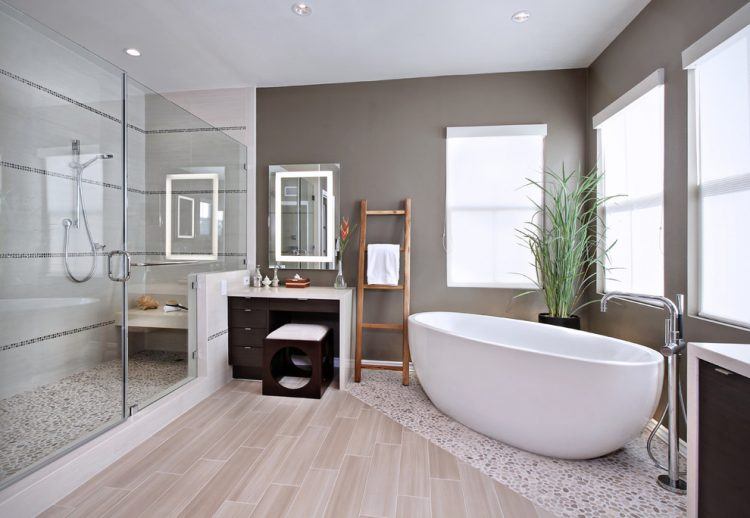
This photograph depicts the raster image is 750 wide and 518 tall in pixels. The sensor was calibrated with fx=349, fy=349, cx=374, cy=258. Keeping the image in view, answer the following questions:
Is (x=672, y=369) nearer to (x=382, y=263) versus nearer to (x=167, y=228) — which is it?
(x=382, y=263)

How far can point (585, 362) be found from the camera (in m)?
1.64

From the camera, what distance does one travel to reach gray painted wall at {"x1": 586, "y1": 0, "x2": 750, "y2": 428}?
1771 millimetres

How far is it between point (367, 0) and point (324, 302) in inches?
81.9

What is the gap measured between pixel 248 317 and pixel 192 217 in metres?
0.90

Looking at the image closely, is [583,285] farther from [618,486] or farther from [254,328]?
[254,328]

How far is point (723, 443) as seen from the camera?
110cm

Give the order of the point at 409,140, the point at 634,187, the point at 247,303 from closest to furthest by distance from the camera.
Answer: the point at 634,187 → the point at 247,303 → the point at 409,140

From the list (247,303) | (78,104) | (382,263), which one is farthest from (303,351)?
(78,104)

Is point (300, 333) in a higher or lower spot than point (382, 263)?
lower

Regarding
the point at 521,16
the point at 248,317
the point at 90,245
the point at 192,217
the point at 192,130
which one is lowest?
the point at 248,317

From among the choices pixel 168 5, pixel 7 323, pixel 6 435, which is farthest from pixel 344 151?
pixel 6 435

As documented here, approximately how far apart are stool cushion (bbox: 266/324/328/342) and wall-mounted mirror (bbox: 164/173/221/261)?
0.83 metres

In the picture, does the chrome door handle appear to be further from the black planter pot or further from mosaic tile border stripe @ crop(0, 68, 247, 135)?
the black planter pot

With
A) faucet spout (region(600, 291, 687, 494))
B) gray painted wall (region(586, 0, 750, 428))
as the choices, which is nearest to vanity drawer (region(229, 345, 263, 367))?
faucet spout (region(600, 291, 687, 494))
